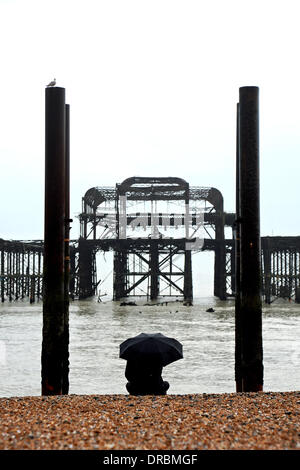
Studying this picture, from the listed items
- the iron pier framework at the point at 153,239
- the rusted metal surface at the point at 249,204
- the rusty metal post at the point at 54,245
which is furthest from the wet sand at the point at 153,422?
the iron pier framework at the point at 153,239

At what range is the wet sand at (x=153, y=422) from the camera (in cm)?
526

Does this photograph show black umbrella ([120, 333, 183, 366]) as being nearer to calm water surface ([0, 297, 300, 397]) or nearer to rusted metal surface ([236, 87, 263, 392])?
rusted metal surface ([236, 87, 263, 392])

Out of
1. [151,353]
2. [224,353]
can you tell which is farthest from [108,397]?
[224,353]

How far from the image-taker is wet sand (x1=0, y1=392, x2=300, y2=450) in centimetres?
526

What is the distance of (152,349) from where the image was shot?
831 centimetres

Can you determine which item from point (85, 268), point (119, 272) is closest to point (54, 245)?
point (119, 272)

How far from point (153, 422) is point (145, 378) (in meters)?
2.20

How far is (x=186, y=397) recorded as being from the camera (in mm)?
7605

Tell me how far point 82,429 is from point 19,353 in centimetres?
1652

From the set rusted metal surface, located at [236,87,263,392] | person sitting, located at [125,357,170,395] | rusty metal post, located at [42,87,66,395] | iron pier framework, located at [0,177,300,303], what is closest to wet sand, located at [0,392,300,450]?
person sitting, located at [125,357,170,395]

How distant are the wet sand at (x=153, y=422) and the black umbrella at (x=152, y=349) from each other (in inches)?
29.3

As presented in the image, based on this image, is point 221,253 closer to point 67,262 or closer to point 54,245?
point 67,262

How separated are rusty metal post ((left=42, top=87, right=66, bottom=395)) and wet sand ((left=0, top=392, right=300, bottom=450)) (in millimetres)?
1036
